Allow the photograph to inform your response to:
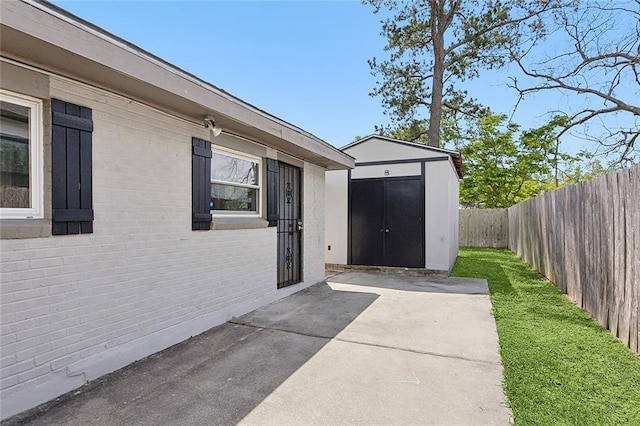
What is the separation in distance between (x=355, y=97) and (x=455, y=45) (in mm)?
4605

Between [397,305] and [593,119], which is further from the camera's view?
[593,119]

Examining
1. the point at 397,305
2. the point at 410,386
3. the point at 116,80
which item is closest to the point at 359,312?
the point at 397,305

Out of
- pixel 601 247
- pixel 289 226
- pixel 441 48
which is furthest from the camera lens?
pixel 441 48

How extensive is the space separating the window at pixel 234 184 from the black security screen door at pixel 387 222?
426 cm

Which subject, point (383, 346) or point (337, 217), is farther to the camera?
point (337, 217)

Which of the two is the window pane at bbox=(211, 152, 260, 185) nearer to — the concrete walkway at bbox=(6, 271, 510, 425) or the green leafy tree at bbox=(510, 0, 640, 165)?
the concrete walkway at bbox=(6, 271, 510, 425)

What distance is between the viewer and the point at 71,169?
111 inches

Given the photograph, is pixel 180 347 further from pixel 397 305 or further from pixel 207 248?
pixel 397 305

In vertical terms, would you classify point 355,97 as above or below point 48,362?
above

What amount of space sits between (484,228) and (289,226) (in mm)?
13013

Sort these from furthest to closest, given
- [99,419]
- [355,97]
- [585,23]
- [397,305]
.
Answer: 1. [355,97]
2. [585,23]
3. [397,305]
4. [99,419]

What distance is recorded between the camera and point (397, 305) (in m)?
5.55

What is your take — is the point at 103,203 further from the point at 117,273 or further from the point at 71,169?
the point at 117,273

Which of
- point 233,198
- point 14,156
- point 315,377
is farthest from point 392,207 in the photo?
point 14,156
